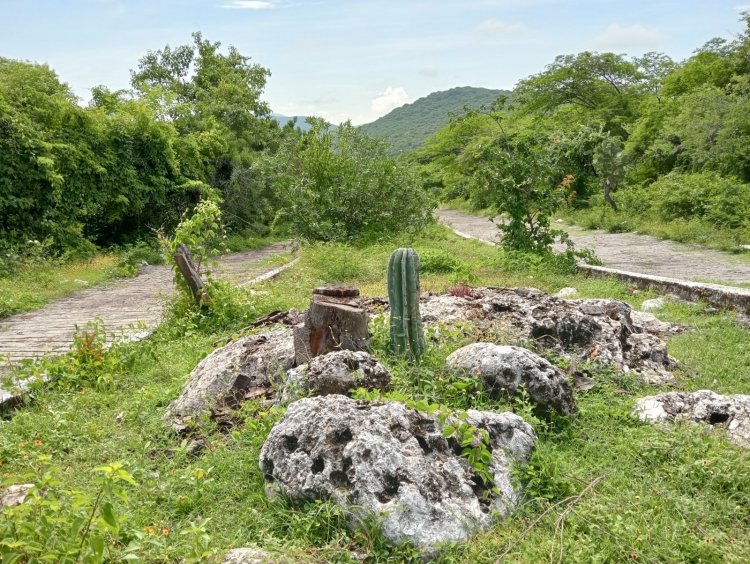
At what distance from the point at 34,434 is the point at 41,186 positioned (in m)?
12.2

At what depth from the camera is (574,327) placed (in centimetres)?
593

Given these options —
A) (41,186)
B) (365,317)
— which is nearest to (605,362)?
(365,317)

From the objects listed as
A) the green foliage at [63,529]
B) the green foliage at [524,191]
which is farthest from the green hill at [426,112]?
the green foliage at [63,529]

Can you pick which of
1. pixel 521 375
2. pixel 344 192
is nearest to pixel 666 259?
pixel 344 192

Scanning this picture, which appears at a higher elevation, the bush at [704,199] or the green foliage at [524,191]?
the green foliage at [524,191]

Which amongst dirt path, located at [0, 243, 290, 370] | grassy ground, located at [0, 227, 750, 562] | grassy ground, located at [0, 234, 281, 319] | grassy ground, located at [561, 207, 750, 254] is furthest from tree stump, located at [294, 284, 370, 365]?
grassy ground, located at [561, 207, 750, 254]

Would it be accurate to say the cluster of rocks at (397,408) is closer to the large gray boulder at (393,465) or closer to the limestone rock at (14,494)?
the large gray boulder at (393,465)

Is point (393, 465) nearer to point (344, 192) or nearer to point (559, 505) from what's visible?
point (559, 505)

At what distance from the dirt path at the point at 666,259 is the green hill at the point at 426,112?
7904cm

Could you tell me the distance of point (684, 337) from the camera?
22.7ft

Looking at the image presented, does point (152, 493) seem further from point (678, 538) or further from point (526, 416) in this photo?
point (678, 538)

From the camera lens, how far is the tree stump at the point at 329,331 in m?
5.08

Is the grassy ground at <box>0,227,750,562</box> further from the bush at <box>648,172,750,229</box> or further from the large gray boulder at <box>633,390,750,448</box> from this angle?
the bush at <box>648,172,750,229</box>

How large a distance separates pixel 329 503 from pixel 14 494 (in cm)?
176
